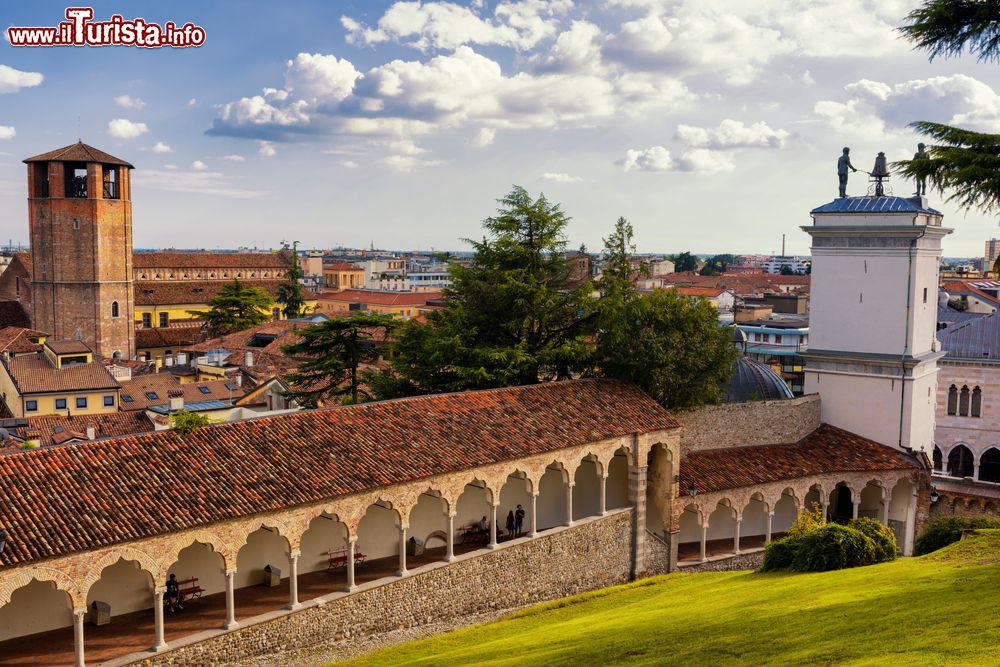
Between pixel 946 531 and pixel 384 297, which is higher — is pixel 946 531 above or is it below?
below

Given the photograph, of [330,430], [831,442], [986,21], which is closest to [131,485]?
[330,430]

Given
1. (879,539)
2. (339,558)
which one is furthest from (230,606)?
(879,539)

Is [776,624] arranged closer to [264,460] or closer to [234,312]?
[264,460]

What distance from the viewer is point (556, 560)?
2517 cm

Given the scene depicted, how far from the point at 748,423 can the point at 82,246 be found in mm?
59849

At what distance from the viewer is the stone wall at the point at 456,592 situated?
18.7 m

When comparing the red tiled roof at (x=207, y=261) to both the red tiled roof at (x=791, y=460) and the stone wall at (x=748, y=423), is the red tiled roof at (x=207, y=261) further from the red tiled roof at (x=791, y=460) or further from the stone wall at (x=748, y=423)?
the red tiled roof at (x=791, y=460)

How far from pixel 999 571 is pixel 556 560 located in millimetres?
11827

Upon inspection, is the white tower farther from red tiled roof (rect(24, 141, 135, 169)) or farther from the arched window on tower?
red tiled roof (rect(24, 141, 135, 169))

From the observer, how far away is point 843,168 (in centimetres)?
3506

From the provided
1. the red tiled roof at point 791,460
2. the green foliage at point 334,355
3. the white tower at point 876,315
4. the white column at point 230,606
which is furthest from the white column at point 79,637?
the white tower at point 876,315

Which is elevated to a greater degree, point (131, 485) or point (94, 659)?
point (131, 485)

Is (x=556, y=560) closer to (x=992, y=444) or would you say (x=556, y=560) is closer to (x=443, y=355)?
(x=443, y=355)

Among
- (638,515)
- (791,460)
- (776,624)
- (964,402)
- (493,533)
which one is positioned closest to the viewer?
(776,624)
